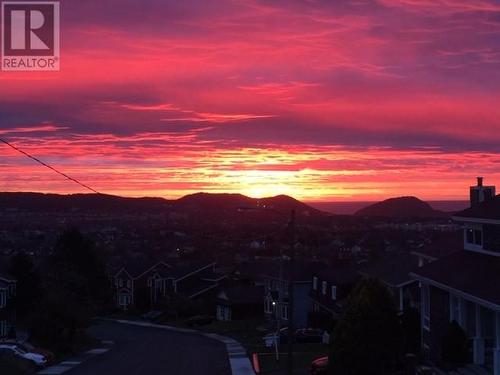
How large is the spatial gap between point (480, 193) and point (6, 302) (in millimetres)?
46703

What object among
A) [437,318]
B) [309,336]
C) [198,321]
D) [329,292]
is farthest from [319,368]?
[198,321]

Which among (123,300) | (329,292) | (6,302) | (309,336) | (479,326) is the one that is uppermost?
(479,326)

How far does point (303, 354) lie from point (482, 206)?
16294mm

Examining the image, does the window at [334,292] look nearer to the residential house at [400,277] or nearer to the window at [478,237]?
the residential house at [400,277]

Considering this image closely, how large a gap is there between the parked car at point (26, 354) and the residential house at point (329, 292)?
20164 mm

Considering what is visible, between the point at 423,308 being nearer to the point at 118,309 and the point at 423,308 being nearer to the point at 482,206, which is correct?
the point at 482,206

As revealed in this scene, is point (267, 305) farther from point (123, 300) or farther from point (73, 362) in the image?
point (123, 300)

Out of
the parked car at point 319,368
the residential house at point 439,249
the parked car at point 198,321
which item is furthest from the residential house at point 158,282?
the parked car at point 319,368

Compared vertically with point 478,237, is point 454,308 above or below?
below

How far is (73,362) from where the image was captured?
46875 millimetres

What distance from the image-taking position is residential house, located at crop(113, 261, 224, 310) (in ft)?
290

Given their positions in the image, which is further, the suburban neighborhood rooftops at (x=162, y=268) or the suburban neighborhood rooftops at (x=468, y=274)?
the suburban neighborhood rooftops at (x=162, y=268)

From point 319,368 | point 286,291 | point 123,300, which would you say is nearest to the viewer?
point 319,368

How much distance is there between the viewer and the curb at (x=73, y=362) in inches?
1688
